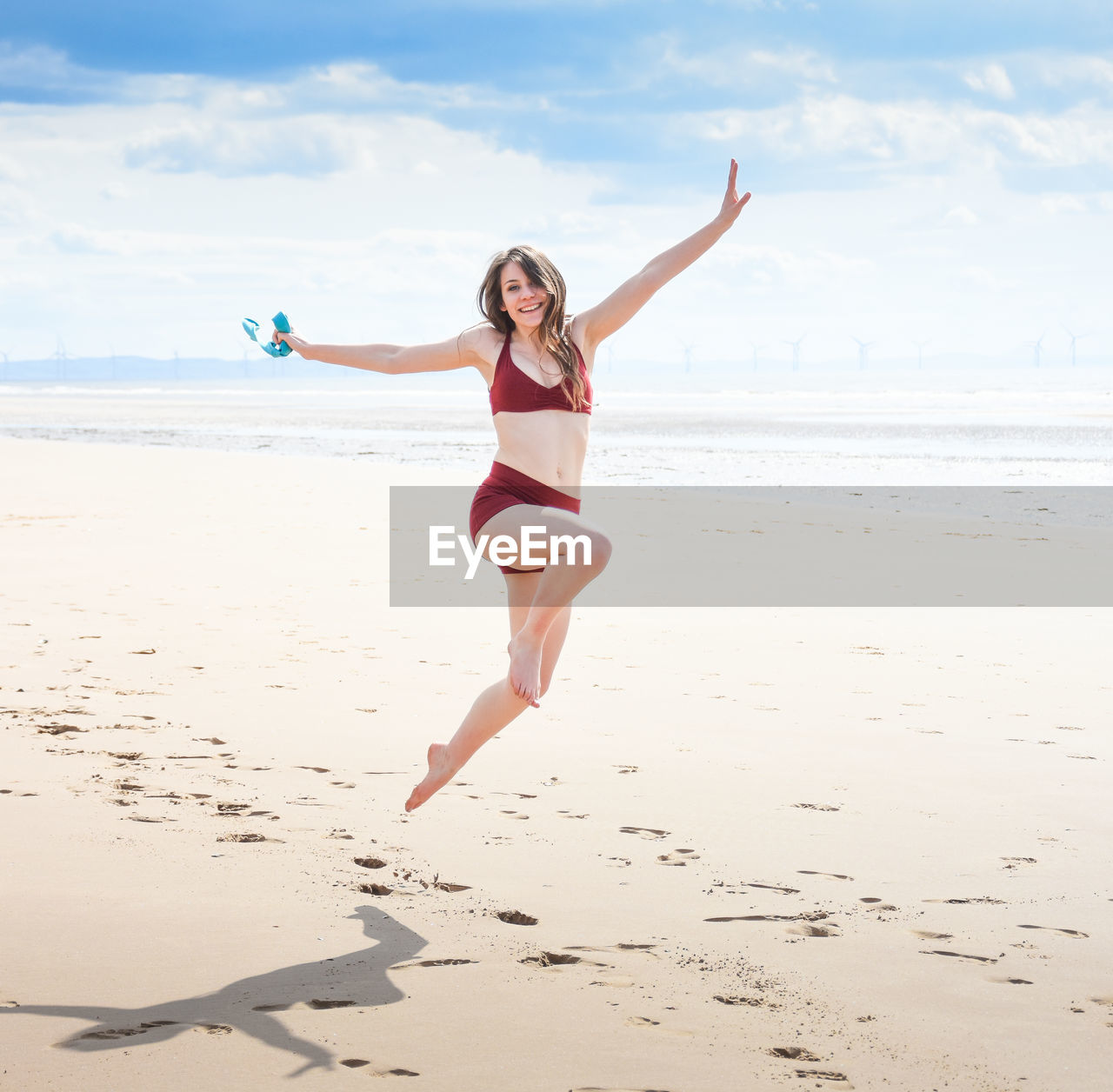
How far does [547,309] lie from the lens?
4090 millimetres

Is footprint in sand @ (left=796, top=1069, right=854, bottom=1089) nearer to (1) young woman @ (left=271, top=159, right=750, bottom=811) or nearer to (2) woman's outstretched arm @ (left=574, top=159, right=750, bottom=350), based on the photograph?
(1) young woman @ (left=271, top=159, right=750, bottom=811)

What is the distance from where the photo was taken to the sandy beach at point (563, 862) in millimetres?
3092

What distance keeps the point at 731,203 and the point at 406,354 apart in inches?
50.7

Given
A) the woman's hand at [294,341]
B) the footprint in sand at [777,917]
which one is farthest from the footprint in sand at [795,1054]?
the woman's hand at [294,341]

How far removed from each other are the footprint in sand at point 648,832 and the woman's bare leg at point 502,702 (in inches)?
31.8

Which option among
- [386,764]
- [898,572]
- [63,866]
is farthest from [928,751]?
[898,572]

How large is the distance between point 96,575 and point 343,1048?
27.2 feet

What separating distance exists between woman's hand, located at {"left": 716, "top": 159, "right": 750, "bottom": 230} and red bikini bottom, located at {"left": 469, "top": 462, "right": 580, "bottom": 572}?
1.12m

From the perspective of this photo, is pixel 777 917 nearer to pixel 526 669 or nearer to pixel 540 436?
pixel 526 669

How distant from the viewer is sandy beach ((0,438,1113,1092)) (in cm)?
309

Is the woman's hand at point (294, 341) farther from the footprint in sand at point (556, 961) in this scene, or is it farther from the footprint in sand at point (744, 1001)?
the footprint in sand at point (744, 1001)

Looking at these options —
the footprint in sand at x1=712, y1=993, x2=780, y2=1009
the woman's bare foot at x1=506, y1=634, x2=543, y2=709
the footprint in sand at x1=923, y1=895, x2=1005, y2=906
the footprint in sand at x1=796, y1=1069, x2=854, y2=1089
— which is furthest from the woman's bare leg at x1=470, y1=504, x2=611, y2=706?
the footprint in sand at x1=923, y1=895, x2=1005, y2=906

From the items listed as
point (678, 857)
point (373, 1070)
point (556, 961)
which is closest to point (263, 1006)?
point (373, 1070)

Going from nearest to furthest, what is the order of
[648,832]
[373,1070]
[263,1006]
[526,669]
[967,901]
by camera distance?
[373,1070] → [263,1006] → [526,669] → [967,901] → [648,832]
